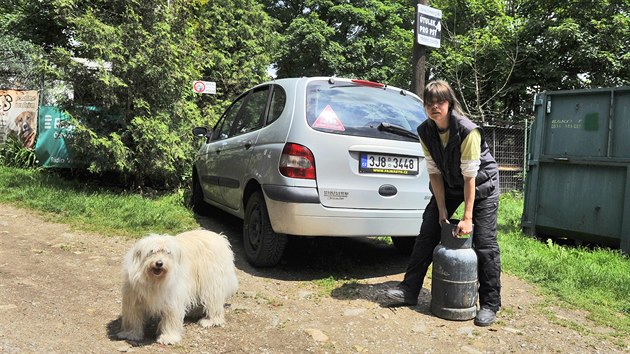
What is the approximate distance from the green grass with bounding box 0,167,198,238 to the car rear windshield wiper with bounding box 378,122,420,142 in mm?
2976

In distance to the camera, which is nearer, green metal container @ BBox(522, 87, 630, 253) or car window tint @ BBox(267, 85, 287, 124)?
car window tint @ BBox(267, 85, 287, 124)

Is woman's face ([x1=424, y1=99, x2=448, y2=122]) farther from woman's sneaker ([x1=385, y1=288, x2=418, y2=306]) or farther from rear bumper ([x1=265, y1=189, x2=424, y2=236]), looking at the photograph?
woman's sneaker ([x1=385, y1=288, x2=418, y2=306])

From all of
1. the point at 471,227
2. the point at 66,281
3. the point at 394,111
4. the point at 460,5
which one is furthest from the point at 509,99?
the point at 66,281

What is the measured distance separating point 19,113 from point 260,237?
8672 millimetres

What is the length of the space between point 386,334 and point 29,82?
39.5 ft

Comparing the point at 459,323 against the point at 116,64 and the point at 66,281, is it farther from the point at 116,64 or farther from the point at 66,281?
the point at 116,64

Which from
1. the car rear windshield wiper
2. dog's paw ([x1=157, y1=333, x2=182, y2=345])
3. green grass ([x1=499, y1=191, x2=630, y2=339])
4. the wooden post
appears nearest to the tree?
the wooden post

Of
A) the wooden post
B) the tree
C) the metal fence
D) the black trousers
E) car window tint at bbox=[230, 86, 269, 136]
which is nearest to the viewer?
the black trousers

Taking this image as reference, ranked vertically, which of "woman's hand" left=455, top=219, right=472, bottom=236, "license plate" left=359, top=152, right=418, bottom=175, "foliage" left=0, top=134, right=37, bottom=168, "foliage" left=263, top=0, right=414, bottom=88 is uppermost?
"foliage" left=263, top=0, right=414, bottom=88

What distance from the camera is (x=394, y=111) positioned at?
4.61 metres

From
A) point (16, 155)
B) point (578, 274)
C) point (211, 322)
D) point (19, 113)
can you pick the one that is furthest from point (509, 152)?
point (19, 113)

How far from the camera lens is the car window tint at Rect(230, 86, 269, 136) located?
502 centimetres

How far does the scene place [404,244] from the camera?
17.6 feet

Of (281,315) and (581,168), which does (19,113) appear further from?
(581,168)
